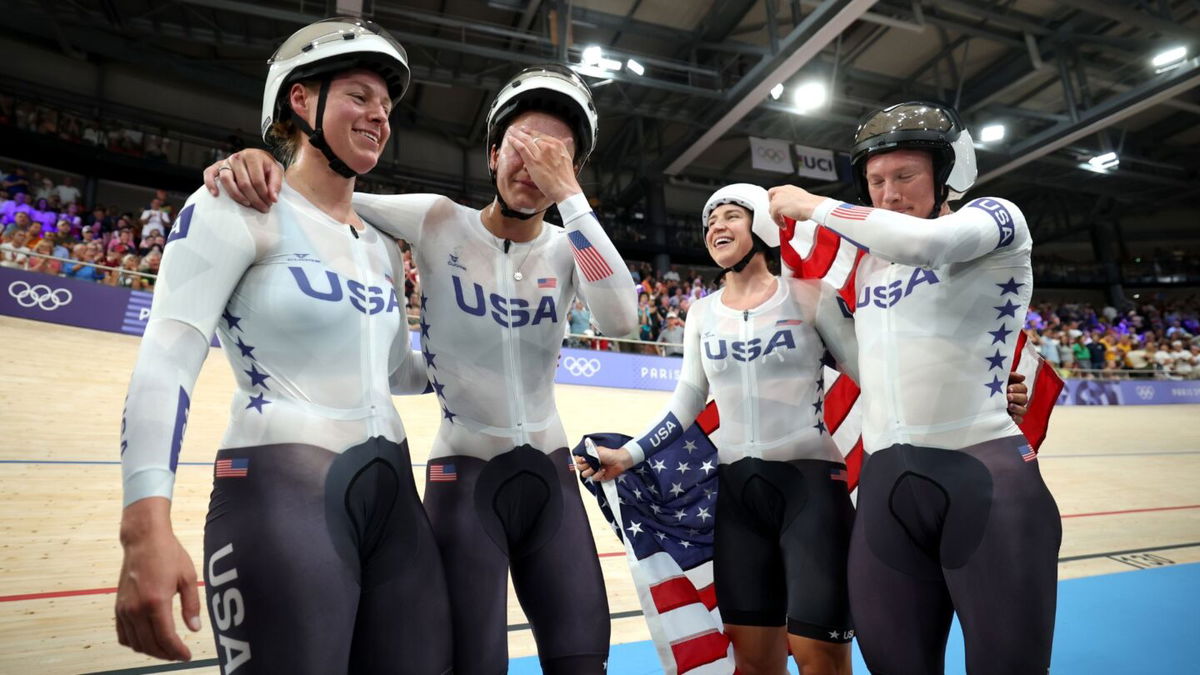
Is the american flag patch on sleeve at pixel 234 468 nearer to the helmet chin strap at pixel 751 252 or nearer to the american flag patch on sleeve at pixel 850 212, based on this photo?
the american flag patch on sleeve at pixel 850 212

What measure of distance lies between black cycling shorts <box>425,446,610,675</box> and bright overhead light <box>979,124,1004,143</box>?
2078 centimetres

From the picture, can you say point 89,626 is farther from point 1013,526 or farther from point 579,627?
point 1013,526

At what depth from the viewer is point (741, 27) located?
1644 cm

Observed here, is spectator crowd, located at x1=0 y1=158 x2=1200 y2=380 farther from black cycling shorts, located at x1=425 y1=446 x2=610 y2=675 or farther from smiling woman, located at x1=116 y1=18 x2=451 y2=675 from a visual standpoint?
smiling woman, located at x1=116 y1=18 x2=451 y2=675

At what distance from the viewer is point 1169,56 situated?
579 inches

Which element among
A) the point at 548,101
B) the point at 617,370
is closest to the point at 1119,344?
the point at 617,370

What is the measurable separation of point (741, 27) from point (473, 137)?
10.9 m

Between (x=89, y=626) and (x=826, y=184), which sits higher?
(x=826, y=184)

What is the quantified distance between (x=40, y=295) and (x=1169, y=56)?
23.6m

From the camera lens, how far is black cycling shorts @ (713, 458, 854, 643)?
229 centimetres

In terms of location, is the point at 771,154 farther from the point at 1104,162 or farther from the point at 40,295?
the point at 40,295

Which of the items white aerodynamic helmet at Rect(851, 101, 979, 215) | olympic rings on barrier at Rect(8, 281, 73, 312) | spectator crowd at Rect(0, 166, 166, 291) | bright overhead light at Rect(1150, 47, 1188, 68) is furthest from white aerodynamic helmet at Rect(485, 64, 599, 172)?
bright overhead light at Rect(1150, 47, 1188, 68)

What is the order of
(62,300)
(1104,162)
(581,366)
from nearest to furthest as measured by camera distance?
1. (62,300)
2. (581,366)
3. (1104,162)

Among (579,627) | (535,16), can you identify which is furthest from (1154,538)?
(535,16)
